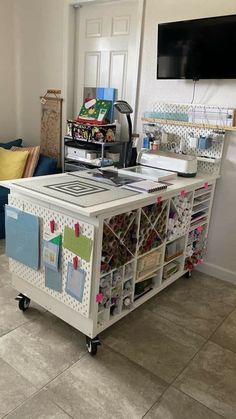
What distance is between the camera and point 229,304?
246cm

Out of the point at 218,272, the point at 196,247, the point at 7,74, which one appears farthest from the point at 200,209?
the point at 7,74

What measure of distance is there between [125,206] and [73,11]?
247 cm

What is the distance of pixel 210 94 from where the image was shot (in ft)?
8.29

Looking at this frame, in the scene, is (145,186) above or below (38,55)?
below

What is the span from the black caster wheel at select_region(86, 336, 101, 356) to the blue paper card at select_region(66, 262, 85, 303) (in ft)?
0.81

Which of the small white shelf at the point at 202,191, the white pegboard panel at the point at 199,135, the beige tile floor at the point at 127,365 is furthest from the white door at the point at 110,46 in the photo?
the beige tile floor at the point at 127,365

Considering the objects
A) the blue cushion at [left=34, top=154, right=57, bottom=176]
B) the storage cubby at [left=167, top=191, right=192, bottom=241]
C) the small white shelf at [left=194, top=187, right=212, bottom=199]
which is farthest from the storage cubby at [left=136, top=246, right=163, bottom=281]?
the blue cushion at [left=34, top=154, right=57, bottom=176]

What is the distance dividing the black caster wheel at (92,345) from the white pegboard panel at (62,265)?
173 millimetres

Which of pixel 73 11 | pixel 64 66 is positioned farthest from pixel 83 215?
pixel 73 11

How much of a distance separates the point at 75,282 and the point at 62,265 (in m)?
0.13

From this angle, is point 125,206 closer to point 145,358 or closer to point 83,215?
point 83,215

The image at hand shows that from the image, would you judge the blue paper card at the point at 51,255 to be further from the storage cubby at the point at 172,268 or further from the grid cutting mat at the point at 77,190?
the storage cubby at the point at 172,268

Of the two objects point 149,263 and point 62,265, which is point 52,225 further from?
point 149,263

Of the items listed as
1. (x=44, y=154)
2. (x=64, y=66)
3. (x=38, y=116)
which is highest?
(x=64, y=66)
